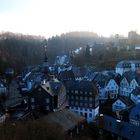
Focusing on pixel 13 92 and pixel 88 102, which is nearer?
pixel 88 102

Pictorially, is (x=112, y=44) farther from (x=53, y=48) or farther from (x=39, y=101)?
(x=39, y=101)

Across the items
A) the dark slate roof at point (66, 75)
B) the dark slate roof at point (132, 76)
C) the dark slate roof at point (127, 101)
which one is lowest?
the dark slate roof at point (127, 101)

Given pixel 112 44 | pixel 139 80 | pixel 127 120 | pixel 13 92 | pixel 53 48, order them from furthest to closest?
pixel 53 48
pixel 112 44
pixel 13 92
pixel 139 80
pixel 127 120

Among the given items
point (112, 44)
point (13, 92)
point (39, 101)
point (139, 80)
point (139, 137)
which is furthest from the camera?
point (112, 44)

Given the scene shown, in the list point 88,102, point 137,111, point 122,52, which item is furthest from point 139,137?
point 122,52

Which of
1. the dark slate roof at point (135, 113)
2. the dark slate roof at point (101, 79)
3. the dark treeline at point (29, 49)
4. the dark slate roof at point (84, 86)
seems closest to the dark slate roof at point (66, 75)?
the dark slate roof at point (101, 79)

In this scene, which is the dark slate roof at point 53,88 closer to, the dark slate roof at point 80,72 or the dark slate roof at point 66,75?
the dark slate roof at point 66,75

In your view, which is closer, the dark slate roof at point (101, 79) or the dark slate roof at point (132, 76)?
the dark slate roof at point (132, 76)
